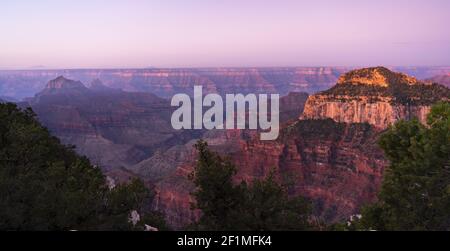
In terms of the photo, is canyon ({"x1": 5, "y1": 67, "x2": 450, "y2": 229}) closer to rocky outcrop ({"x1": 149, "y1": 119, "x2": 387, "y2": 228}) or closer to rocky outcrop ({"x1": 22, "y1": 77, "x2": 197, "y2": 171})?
rocky outcrop ({"x1": 149, "y1": 119, "x2": 387, "y2": 228})

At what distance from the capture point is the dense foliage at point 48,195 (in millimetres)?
10547

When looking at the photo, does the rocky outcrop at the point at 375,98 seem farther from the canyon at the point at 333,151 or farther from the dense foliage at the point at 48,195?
the dense foliage at the point at 48,195

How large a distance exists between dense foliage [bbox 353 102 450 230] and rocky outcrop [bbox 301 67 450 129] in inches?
1724

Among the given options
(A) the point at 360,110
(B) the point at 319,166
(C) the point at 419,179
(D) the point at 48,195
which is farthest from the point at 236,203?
(A) the point at 360,110

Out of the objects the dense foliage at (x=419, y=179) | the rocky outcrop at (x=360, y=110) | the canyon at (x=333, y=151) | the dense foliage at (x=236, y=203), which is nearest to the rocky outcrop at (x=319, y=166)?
the canyon at (x=333, y=151)

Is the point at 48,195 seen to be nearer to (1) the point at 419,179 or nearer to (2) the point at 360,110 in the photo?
(1) the point at 419,179

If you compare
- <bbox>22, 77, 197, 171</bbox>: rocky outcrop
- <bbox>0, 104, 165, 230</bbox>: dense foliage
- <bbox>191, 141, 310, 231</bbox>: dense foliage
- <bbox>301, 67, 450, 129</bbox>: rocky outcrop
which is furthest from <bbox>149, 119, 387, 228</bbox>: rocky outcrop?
<bbox>22, 77, 197, 171</bbox>: rocky outcrop

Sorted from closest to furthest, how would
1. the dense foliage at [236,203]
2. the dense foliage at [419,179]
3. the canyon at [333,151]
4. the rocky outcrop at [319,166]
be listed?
the dense foliage at [419,179], the dense foliage at [236,203], the rocky outcrop at [319,166], the canyon at [333,151]

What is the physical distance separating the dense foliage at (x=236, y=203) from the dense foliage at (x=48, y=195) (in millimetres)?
2415

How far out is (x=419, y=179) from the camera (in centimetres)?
1330

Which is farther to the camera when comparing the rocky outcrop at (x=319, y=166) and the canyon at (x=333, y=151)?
the canyon at (x=333, y=151)
